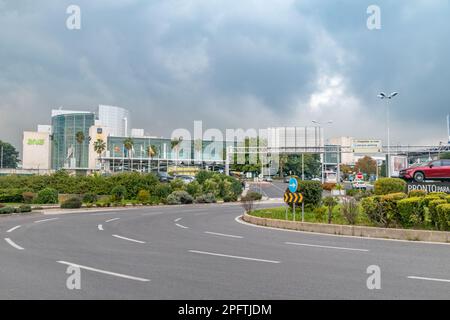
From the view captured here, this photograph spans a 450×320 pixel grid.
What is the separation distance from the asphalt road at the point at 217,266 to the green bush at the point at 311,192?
6.90 metres

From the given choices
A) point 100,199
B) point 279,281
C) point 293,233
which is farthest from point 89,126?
point 279,281

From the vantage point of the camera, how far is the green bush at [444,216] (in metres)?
14.0

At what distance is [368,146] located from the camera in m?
48.9

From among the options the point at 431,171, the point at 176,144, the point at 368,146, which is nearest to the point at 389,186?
the point at 431,171

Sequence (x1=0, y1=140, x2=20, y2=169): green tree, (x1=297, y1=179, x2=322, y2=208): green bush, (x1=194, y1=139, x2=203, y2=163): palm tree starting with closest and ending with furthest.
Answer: (x1=297, y1=179, x2=322, y2=208): green bush
(x1=194, y1=139, x2=203, y2=163): palm tree
(x1=0, y1=140, x2=20, y2=169): green tree

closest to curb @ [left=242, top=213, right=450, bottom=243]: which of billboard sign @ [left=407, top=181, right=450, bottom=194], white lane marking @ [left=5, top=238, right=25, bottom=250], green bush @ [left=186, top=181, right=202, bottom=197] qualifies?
billboard sign @ [left=407, top=181, right=450, bottom=194]

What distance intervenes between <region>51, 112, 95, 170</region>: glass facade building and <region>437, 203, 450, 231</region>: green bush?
11992 cm

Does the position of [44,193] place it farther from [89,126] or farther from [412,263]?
[89,126]

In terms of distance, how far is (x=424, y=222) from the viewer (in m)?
15.6

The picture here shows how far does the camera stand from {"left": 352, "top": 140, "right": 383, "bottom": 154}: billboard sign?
48.7m

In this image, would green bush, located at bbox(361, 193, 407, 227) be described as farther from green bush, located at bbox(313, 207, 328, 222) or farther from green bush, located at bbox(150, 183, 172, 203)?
green bush, located at bbox(150, 183, 172, 203)

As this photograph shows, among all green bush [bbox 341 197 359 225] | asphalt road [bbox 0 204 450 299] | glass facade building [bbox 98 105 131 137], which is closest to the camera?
asphalt road [bbox 0 204 450 299]

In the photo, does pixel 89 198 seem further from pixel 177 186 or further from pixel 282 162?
Result: pixel 282 162

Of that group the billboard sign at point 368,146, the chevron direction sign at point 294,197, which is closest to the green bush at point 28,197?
the chevron direction sign at point 294,197
